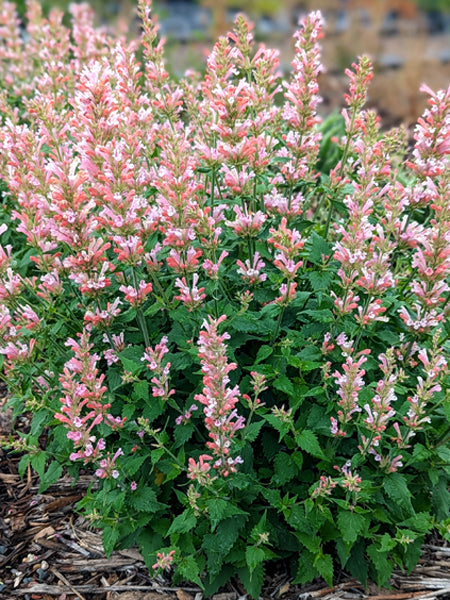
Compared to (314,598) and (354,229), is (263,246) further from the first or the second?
(314,598)

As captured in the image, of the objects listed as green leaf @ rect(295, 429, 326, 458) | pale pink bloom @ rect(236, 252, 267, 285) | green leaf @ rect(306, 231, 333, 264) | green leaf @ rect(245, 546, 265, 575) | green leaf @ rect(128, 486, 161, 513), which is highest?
green leaf @ rect(306, 231, 333, 264)

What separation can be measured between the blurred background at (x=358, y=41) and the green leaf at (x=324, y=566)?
5002 millimetres

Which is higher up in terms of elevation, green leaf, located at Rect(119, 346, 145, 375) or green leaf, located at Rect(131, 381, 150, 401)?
green leaf, located at Rect(119, 346, 145, 375)

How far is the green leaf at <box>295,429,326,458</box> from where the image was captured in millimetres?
2896

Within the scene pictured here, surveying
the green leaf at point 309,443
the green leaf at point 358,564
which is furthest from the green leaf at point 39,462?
the green leaf at point 358,564

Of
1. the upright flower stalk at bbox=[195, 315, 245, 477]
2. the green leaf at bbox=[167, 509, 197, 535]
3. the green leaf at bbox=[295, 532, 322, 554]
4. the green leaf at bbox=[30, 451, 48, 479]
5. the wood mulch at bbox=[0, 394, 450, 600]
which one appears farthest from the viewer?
the wood mulch at bbox=[0, 394, 450, 600]

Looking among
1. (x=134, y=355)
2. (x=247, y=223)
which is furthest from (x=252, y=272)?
(x=134, y=355)

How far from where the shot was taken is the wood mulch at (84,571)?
3293 millimetres

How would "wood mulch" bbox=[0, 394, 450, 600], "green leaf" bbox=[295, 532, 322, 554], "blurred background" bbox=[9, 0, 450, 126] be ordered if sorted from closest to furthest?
"green leaf" bbox=[295, 532, 322, 554], "wood mulch" bbox=[0, 394, 450, 600], "blurred background" bbox=[9, 0, 450, 126]

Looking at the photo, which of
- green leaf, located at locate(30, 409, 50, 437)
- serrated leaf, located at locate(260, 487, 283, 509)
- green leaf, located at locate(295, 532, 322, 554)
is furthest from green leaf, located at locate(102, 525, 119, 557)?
green leaf, located at locate(295, 532, 322, 554)

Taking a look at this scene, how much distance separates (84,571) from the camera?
3.50 meters

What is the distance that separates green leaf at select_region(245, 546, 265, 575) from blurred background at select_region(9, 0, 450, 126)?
16.2 ft

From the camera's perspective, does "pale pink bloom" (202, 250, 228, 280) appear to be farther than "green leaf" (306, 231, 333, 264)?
No

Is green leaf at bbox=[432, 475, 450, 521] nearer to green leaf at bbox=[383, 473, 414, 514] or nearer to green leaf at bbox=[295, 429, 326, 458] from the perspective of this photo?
green leaf at bbox=[383, 473, 414, 514]
